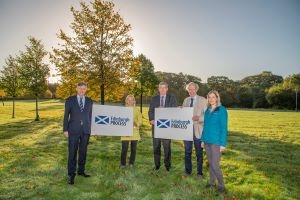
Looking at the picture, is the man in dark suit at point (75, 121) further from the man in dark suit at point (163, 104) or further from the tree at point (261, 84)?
the tree at point (261, 84)

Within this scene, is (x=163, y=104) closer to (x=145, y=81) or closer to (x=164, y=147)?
(x=164, y=147)

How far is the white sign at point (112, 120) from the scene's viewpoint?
403 inches

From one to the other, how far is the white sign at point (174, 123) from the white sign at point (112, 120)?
38.6 inches

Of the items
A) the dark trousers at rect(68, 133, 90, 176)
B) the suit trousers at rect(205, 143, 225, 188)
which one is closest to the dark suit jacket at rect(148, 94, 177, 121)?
the dark trousers at rect(68, 133, 90, 176)

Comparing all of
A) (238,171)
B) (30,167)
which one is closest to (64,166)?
(30,167)

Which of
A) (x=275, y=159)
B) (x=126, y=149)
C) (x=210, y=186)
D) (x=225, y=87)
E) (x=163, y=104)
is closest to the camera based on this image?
(x=210, y=186)

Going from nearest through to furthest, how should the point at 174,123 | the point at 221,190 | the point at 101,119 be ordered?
the point at 221,190 < the point at 174,123 < the point at 101,119

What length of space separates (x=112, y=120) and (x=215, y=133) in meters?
3.94

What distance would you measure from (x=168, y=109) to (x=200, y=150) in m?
1.67

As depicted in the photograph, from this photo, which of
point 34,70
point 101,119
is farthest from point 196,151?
point 34,70

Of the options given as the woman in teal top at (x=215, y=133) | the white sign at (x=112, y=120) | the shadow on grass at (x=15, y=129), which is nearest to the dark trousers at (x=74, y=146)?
the white sign at (x=112, y=120)

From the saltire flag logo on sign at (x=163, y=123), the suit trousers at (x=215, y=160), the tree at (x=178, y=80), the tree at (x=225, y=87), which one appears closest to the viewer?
the suit trousers at (x=215, y=160)

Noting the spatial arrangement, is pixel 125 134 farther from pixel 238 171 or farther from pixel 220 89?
pixel 220 89

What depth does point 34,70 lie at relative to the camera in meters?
32.2
